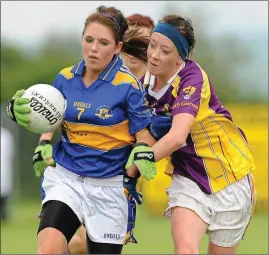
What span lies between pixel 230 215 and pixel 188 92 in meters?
0.90

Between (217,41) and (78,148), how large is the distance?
17.7 m

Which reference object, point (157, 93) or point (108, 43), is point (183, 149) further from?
point (108, 43)

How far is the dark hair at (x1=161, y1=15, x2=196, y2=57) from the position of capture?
21.3 ft

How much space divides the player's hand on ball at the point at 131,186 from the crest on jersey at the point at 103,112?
411 mm

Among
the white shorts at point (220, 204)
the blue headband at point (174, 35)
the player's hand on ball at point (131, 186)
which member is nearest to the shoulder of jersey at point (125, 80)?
the blue headband at point (174, 35)

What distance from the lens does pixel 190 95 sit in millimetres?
6289

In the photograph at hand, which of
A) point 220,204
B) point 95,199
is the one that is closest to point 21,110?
point 95,199

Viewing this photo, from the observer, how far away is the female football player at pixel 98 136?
6.37 metres

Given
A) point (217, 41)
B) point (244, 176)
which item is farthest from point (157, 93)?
point (217, 41)

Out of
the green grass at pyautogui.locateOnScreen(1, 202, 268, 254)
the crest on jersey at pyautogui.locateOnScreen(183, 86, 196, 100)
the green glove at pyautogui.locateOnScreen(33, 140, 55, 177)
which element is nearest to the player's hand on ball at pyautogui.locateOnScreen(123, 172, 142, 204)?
the green glove at pyautogui.locateOnScreen(33, 140, 55, 177)

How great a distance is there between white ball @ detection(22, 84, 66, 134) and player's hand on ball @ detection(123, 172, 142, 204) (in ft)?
1.85

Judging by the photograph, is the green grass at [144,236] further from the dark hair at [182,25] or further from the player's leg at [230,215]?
the dark hair at [182,25]

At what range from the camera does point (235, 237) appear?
670 centimetres

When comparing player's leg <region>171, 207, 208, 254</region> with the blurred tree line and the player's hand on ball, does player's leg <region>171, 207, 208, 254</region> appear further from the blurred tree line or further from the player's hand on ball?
the blurred tree line
